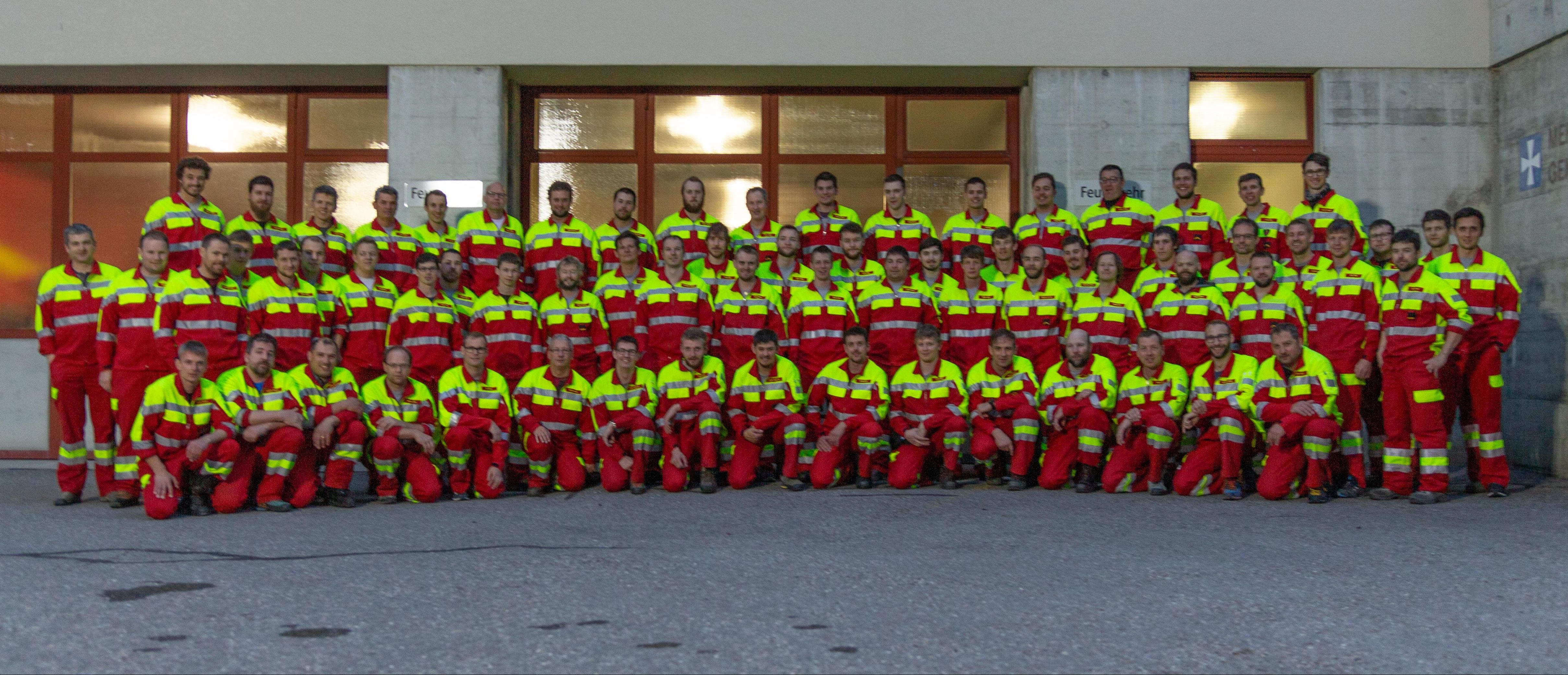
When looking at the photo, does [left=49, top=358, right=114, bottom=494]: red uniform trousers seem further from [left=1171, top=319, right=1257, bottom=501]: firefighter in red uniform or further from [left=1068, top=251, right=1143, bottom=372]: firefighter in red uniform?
[left=1171, top=319, right=1257, bottom=501]: firefighter in red uniform

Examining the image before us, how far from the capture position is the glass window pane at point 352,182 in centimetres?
1084

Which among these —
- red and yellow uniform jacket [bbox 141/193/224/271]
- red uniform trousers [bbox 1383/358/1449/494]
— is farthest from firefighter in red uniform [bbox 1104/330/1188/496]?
red and yellow uniform jacket [bbox 141/193/224/271]

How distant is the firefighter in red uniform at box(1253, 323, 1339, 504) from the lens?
7.12 metres

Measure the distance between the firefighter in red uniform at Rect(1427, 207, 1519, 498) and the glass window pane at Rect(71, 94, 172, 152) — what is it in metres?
10.7

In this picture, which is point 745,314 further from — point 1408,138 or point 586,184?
point 1408,138

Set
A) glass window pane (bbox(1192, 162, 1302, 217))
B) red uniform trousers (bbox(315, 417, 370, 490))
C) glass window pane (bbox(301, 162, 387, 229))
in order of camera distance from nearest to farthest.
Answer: red uniform trousers (bbox(315, 417, 370, 490)), glass window pane (bbox(1192, 162, 1302, 217)), glass window pane (bbox(301, 162, 387, 229))

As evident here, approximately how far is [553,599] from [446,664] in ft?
2.75

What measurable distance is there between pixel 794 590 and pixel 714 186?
7.06 m

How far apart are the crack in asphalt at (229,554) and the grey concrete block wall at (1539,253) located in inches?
293

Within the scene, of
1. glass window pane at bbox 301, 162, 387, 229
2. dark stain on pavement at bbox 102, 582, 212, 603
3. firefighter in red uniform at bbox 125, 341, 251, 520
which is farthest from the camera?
glass window pane at bbox 301, 162, 387, 229

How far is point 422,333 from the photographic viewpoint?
26.6 ft

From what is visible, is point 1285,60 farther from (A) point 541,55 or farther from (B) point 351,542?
(B) point 351,542

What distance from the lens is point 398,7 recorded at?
10.3 metres

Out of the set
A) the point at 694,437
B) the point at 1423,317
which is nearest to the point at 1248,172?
the point at 1423,317
